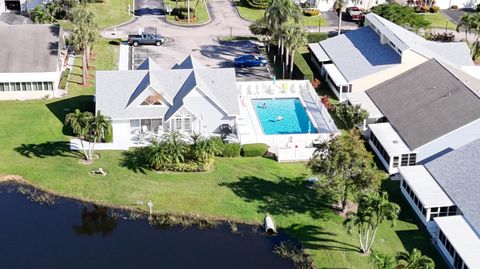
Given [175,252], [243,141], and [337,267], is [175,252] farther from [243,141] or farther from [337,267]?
[243,141]

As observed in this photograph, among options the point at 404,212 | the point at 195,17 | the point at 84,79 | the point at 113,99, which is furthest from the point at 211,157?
the point at 195,17

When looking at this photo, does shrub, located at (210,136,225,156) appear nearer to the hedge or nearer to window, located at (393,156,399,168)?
window, located at (393,156,399,168)

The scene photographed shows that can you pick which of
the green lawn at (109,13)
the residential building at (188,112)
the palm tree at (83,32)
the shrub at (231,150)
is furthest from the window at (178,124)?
the green lawn at (109,13)

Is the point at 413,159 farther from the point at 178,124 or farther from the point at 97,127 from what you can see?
the point at 97,127

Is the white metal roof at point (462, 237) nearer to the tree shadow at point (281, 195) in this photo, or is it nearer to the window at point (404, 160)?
the tree shadow at point (281, 195)

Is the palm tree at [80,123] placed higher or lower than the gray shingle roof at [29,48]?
lower

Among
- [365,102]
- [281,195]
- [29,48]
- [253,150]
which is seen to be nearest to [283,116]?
[365,102]
